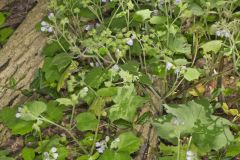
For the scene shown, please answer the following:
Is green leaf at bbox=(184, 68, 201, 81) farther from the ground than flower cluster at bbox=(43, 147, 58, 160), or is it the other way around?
green leaf at bbox=(184, 68, 201, 81)

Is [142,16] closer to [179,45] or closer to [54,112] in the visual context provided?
[179,45]

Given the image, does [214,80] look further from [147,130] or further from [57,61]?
[57,61]

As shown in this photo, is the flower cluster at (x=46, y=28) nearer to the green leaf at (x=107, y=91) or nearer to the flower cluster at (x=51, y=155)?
the green leaf at (x=107, y=91)

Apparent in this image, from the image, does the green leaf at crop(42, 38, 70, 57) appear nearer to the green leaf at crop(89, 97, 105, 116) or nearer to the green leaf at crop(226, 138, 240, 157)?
the green leaf at crop(89, 97, 105, 116)

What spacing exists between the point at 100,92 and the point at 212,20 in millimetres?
1139

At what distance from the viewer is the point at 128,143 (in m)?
2.63

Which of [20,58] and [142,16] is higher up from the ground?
[142,16]

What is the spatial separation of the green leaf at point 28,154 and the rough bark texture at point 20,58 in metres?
0.53

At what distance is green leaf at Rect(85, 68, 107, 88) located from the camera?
2877 mm

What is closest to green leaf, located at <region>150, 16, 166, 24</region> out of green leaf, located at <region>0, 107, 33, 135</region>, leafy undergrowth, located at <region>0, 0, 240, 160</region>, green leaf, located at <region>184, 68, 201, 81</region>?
leafy undergrowth, located at <region>0, 0, 240, 160</region>

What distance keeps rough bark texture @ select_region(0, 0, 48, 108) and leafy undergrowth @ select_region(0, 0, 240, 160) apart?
79mm

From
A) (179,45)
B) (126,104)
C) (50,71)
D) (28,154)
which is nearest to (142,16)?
(179,45)

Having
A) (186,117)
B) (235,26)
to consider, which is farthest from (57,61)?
(235,26)

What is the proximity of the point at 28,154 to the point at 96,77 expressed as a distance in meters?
0.65
